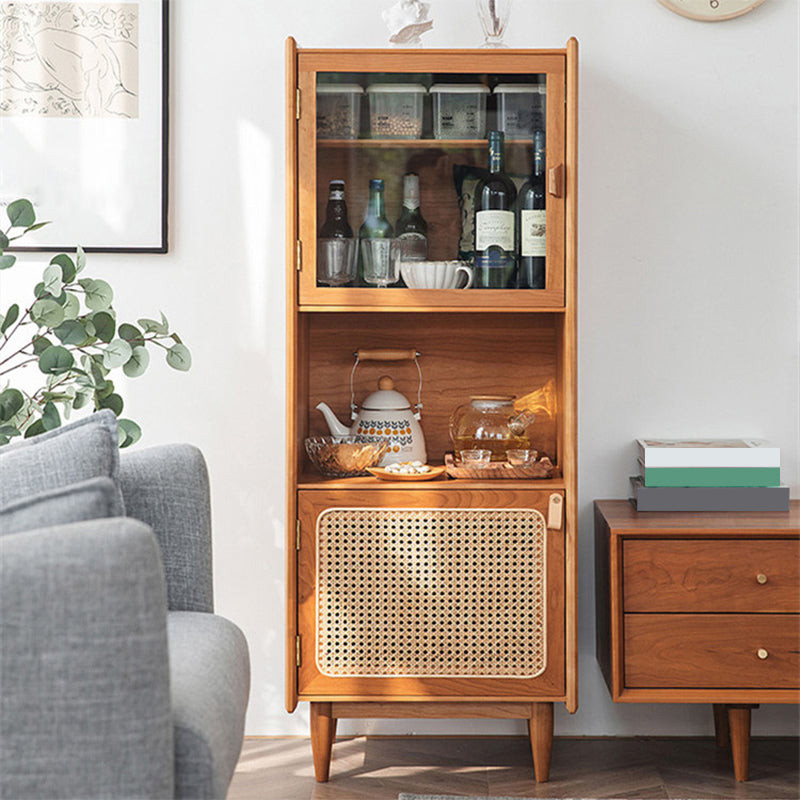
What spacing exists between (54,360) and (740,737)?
1710 millimetres

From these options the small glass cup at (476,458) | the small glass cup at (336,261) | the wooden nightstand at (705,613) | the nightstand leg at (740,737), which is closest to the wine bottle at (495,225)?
the small glass cup at (336,261)

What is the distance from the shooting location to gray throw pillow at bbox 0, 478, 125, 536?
3.59 ft

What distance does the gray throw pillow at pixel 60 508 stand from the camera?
109 centimetres

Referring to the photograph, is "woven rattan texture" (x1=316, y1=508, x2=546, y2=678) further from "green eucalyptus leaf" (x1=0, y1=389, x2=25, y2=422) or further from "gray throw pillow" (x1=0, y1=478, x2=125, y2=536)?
"gray throw pillow" (x1=0, y1=478, x2=125, y2=536)

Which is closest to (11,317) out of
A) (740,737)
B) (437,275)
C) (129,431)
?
(129,431)

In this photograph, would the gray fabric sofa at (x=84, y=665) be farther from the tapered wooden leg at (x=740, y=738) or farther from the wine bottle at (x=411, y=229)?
the tapered wooden leg at (x=740, y=738)

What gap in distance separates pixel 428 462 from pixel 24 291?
1.14 metres

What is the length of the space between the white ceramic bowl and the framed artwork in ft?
2.32

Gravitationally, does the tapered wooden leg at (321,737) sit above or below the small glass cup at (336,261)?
below

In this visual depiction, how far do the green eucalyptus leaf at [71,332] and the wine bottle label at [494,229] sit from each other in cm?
88

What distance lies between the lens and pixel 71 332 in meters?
1.78

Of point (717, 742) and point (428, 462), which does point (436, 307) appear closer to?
point (428, 462)

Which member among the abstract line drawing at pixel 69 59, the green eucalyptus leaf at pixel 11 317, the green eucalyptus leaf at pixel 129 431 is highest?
the abstract line drawing at pixel 69 59

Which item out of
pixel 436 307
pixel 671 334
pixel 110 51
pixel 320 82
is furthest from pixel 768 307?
pixel 110 51
